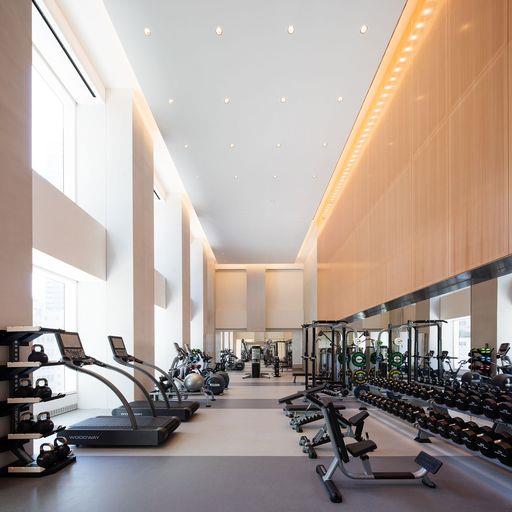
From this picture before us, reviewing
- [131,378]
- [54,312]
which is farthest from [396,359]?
[131,378]

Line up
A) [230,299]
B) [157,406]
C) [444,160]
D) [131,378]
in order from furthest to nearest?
[230,299]
[157,406]
[444,160]
[131,378]

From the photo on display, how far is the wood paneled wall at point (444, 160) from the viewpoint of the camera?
4625 millimetres

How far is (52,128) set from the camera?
7.76m

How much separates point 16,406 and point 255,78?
5.48 m

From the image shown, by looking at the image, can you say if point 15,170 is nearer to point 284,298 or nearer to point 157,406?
point 157,406

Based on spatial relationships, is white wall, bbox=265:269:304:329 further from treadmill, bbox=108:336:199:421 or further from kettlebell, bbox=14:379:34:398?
kettlebell, bbox=14:379:34:398

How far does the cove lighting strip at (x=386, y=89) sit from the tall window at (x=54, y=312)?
20.0ft

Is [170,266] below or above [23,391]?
above

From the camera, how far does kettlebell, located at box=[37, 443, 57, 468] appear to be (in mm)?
4320

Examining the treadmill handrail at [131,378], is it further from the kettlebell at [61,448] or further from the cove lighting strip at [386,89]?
the cove lighting strip at [386,89]

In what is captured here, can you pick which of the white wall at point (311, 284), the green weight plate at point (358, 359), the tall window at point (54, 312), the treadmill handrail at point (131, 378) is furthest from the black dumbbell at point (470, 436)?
the white wall at point (311, 284)

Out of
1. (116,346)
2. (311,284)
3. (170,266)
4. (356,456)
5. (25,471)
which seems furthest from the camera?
(311,284)

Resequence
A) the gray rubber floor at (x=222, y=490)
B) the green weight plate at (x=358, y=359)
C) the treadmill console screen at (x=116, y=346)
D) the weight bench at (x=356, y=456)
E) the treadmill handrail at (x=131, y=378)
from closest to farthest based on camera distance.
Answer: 1. the gray rubber floor at (x=222, y=490)
2. the weight bench at (x=356, y=456)
3. the treadmill handrail at (x=131, y=378)
4. the treadmill console screen at (x=116, y=346)
5. the green weight plate at (x=358, y=359)

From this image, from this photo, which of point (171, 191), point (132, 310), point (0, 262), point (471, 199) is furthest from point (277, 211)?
point (0, 262)
